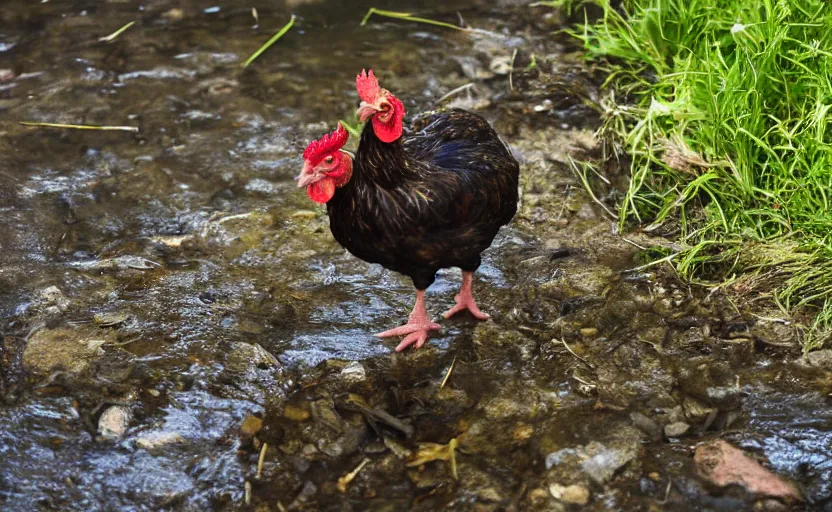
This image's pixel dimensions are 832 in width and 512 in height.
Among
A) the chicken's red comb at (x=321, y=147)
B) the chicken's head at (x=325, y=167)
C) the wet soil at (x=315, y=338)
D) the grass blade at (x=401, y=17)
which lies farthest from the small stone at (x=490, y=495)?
the grass blade at (x=401, y=17)

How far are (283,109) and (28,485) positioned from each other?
3265 mm

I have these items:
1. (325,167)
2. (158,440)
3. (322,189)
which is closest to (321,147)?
(325,167)

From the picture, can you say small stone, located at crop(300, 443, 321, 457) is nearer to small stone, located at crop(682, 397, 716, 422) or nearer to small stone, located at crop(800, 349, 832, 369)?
small stone, located at crop(682, 397, 716, 422)

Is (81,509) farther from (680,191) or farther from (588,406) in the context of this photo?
(680,191)

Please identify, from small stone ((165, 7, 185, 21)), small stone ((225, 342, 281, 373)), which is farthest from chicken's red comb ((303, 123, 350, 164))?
small stone ((165, 7, 185, 21))

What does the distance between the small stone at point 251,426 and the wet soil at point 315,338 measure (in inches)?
0.7

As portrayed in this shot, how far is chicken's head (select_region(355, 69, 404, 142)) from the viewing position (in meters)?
3.30

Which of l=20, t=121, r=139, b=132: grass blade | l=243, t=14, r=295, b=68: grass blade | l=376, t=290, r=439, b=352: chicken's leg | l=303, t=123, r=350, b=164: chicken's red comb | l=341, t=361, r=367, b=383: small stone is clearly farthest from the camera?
l=243, t=14, r=295, b=68: grass blade

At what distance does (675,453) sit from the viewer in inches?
128

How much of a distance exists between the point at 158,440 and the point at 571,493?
168 centimetres

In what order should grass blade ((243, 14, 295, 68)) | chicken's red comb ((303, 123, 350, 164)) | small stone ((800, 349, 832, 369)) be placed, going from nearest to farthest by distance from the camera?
chicken's red comb ((303, 123, 350, 164)) → small stone ((800, 349, 832, 369)) → grass blade ((243, 14, 295, 68))

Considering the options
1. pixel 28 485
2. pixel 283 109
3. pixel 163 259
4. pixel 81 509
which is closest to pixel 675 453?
pixel 81 509

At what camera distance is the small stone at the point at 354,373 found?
377cm

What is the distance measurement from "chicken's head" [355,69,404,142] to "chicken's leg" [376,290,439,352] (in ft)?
2.89
